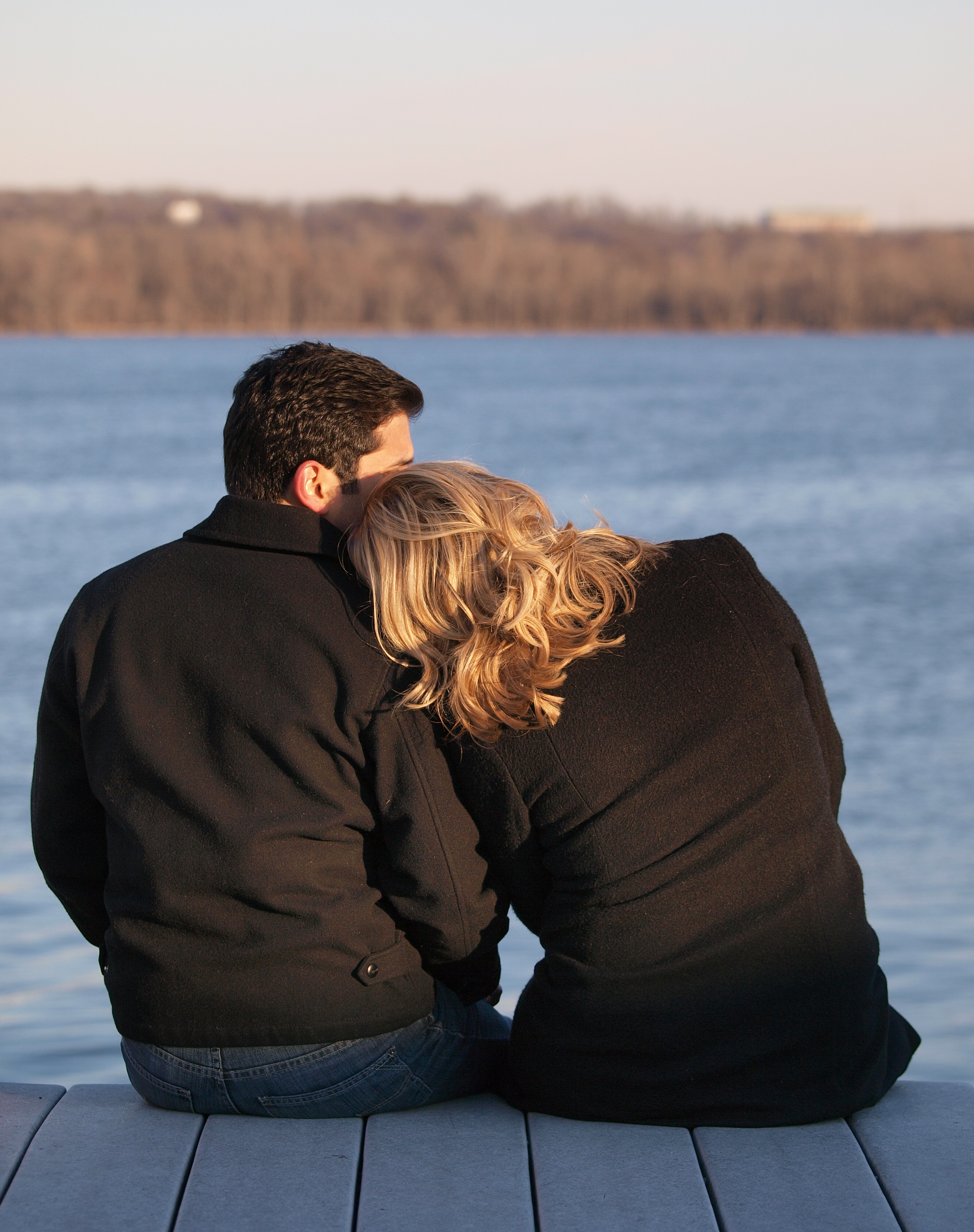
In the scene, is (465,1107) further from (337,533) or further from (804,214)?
(804,214)

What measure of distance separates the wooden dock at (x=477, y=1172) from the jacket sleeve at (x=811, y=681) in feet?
1.43

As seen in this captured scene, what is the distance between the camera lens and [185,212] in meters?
92.2

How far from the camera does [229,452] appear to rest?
196 cm

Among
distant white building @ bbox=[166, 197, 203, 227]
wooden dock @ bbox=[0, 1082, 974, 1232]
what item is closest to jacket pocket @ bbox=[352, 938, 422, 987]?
wooden dock @ bbox=[0, 1082, 974, 1232]

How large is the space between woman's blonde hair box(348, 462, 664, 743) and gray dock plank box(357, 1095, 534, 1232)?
21.0 inches

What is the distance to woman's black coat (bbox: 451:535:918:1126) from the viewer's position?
1773mm

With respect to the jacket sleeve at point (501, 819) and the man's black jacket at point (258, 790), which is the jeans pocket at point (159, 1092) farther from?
the jacket sleeve at point (501, 819)

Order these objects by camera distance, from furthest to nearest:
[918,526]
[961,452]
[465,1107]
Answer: [961,452], [918,526], [465,1107]

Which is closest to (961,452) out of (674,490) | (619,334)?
(674,490)

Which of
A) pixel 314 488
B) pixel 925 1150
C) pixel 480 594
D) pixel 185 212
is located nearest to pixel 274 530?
pixel 314 488

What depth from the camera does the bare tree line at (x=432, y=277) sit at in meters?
73.2

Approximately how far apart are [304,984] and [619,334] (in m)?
82.9

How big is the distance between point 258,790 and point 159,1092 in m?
0.48

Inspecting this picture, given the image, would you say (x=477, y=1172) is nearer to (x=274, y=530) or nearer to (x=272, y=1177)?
(x=272, y=1177)
